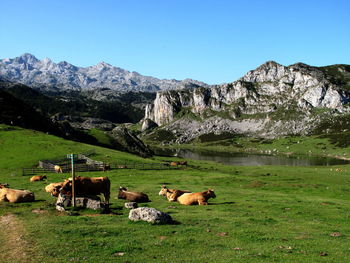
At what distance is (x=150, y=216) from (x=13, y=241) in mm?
7976

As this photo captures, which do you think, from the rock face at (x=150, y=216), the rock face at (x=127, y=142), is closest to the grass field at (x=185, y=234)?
the rock face at (x=150, y=216)

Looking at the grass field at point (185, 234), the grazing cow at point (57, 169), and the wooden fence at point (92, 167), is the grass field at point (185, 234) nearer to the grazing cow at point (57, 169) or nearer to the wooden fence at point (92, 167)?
the wooden fence at point (92, 167)

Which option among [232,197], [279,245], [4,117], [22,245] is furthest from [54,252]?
[4,117]

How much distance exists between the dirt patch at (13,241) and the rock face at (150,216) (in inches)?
263

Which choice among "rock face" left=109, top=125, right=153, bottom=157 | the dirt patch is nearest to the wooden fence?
the dirt patch

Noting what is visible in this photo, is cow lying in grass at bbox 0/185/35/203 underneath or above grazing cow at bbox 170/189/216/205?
above

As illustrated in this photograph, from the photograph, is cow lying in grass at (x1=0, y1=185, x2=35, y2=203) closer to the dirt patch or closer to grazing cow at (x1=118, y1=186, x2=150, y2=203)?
the dirt patch

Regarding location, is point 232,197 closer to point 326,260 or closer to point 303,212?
point 303,212

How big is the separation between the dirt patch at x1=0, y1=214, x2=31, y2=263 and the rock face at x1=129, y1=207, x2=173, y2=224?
6676 mm

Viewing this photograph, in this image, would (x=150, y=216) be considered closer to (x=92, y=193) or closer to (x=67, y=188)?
(x=92, y=193)

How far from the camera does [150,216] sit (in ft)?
66.8

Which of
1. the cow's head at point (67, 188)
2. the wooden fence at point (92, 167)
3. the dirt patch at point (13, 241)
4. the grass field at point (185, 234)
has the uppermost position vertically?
the cow's head at point (67, 188)

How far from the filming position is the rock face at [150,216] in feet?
A: 66.3

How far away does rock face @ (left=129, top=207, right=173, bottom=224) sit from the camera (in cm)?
2020
